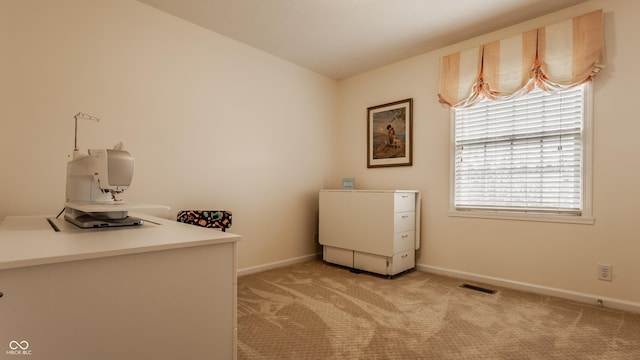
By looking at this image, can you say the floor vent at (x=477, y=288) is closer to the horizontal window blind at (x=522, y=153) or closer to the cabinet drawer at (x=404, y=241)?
the cabinet drawer at (x=404, y=241)

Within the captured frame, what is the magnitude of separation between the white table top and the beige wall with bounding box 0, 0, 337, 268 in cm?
98

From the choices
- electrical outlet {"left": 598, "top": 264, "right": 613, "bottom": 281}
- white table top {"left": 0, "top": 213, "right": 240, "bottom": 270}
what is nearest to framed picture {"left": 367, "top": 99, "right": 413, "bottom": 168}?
electrical outlet {"left": 598, "top": 264, "right": 613, "bottom": 281}

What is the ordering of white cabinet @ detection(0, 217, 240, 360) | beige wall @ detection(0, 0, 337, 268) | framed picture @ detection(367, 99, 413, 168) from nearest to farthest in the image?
white cabinet @ detection(0, 217, 240, 360)
beige wall @ detection(0, 0, 337, 268)
framed picture @ detection(367, 99, 413, 168)

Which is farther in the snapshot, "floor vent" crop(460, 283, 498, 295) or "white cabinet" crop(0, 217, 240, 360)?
"floor vent" crop(460, 283, 498, 295)

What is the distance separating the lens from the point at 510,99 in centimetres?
287

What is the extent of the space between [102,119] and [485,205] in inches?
133

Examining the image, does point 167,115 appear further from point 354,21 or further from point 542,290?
point 542,290

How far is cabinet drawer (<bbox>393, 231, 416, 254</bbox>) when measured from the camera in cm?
312

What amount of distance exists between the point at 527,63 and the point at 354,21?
5.03ft

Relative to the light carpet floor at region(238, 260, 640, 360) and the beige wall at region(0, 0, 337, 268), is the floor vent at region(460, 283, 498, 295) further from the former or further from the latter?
the beige wall at region(0, 0, 337, 268)

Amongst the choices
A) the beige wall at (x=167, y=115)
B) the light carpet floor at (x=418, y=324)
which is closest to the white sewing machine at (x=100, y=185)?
the beige wall at (x=167, y=115)

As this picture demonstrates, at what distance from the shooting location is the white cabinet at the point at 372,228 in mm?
3137

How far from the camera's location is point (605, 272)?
7.95ft

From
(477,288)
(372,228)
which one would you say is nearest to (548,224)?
(477,288)
